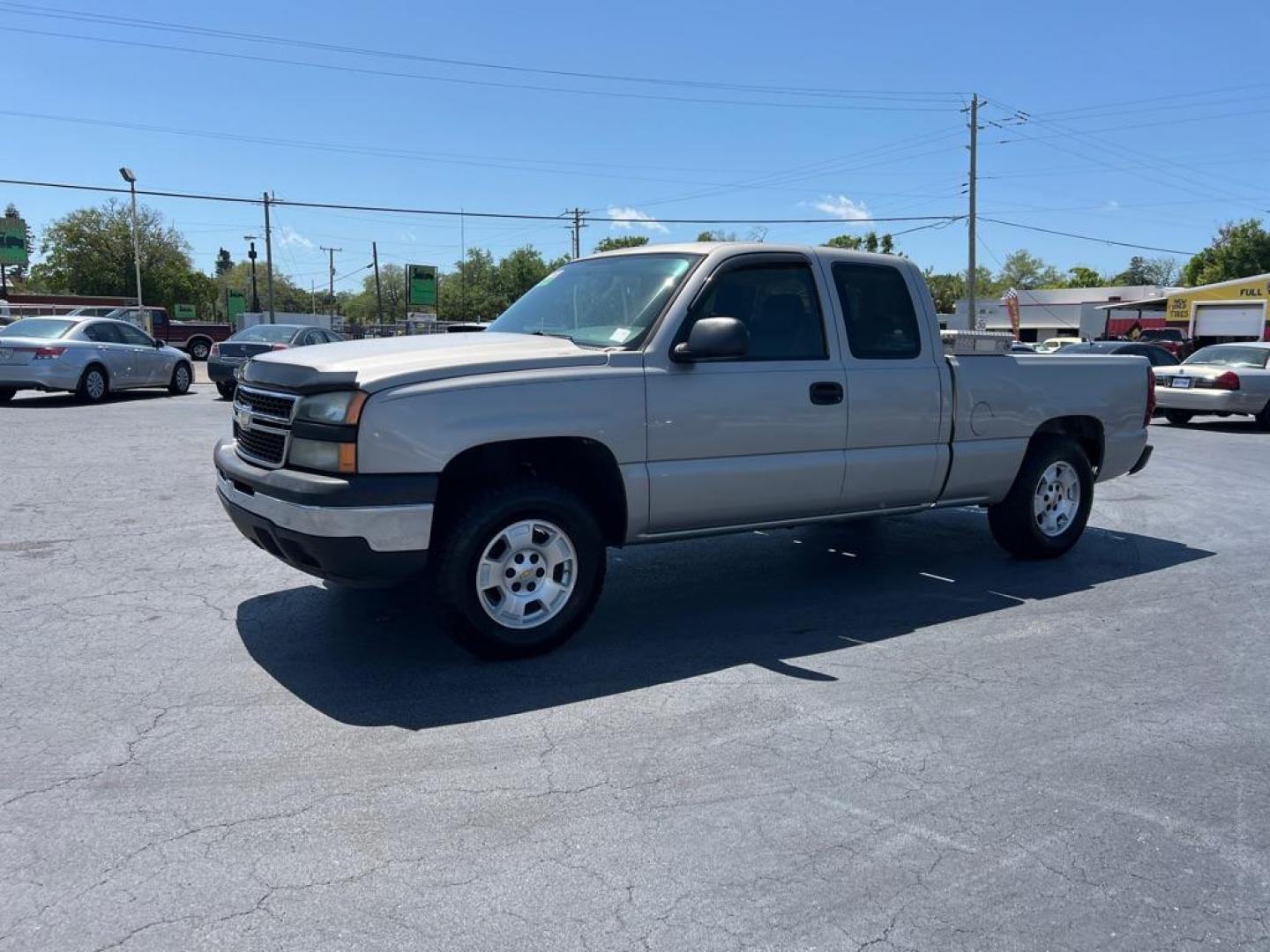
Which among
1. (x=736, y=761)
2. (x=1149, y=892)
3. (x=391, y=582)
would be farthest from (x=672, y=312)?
(x=1149, y=892)

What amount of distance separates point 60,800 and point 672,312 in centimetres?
343

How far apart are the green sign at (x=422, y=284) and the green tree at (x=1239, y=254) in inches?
2235

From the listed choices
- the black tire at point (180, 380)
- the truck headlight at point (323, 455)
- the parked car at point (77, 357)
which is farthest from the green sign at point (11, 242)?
the truck headlight at point (323, 455)

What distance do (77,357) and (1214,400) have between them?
63.4 ft

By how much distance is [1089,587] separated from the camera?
6.68m

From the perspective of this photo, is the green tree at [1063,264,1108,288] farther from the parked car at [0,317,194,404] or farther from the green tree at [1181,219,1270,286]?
the parked car at [0,317,194,404]

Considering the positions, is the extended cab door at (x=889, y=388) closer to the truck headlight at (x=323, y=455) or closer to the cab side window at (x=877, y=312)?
the cab side window at (x=877, y=312)

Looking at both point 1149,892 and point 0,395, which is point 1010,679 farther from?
point 0,395

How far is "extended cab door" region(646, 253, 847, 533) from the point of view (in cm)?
526

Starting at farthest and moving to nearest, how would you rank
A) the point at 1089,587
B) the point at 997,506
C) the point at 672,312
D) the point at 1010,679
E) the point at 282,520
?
the point at 997,506 < the point at 1089,587 < the point at 672,312 < the point at 1010,679 < the point at 282,520

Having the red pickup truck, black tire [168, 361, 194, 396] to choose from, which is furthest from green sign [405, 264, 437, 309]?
black tire [168, 361, 194, 396]

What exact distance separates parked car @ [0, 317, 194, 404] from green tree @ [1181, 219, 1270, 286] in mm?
77968

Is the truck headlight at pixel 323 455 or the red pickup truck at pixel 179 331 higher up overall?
the red pickup truck at pixel 179 331

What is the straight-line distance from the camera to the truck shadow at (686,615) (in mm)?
4625
